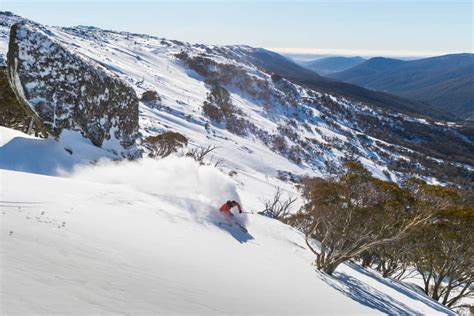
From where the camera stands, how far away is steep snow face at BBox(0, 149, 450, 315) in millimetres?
5316

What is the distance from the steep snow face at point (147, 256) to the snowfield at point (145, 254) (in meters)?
0.03

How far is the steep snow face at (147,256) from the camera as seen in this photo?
532 cm

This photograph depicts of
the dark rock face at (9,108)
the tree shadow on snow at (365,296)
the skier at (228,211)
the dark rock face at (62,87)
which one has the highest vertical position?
the dark rock face at (62,87)

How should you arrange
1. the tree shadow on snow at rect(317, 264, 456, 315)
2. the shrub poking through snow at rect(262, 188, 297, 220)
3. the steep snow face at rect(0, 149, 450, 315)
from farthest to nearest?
the shrub poking through snow at rect(262, 188, 297, 220), the tree shadow on snow at rect(317, 264, 456, 315), the steep snow face at rect(0, 149, 450, 315)

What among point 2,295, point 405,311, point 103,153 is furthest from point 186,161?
point 2,295

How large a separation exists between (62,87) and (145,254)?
41.3ft

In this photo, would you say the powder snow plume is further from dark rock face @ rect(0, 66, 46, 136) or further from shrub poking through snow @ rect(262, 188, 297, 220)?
shrub poking through snow @ rect(262, 188, 297, 220)

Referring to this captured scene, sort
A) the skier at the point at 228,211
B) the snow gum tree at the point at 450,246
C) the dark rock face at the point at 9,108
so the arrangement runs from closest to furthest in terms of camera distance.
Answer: the skier at the point at 228,211
the snow gum tree at the point at 450,246
the dark rock face at the point at 9,108

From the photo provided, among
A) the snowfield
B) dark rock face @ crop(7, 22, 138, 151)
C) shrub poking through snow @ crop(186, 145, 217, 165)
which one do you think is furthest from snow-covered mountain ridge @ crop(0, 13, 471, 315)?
shrub poking through snow @ crop(186, 145, 217, 165)

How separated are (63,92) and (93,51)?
88.3 m

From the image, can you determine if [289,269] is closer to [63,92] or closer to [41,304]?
[41,304]

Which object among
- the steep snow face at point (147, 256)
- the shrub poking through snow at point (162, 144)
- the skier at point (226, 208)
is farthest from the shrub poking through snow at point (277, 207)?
the skier at point (226, 208)

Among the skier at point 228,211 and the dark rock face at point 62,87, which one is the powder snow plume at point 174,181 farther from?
the dark rock face at point 62,87

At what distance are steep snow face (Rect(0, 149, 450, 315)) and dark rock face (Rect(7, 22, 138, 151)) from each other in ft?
9.27
